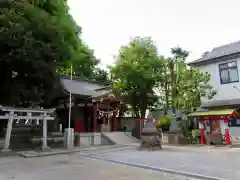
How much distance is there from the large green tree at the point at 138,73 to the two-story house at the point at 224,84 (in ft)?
22.7

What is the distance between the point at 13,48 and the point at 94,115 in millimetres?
9597

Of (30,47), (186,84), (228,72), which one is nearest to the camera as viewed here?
(30,47)

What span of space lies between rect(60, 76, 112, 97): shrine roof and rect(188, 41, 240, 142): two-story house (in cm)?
889

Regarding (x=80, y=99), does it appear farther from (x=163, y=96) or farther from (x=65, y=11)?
(x=163, y=96)

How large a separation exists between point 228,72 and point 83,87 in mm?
14106

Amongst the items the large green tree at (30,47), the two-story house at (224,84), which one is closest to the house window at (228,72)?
the two-story house at (224,84)

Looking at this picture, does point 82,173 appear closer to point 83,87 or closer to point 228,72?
point 228,72

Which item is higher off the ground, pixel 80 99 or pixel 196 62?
pixel 196 62

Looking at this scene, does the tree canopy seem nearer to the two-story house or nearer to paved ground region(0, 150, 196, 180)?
the two-story house

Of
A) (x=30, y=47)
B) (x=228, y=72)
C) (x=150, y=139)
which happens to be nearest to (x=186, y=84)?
(x=228, y=72)

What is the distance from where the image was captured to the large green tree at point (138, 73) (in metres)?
26.2

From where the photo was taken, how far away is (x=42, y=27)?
15086mm

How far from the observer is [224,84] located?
1852cm

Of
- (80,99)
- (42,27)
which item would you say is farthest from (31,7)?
(80,99)
